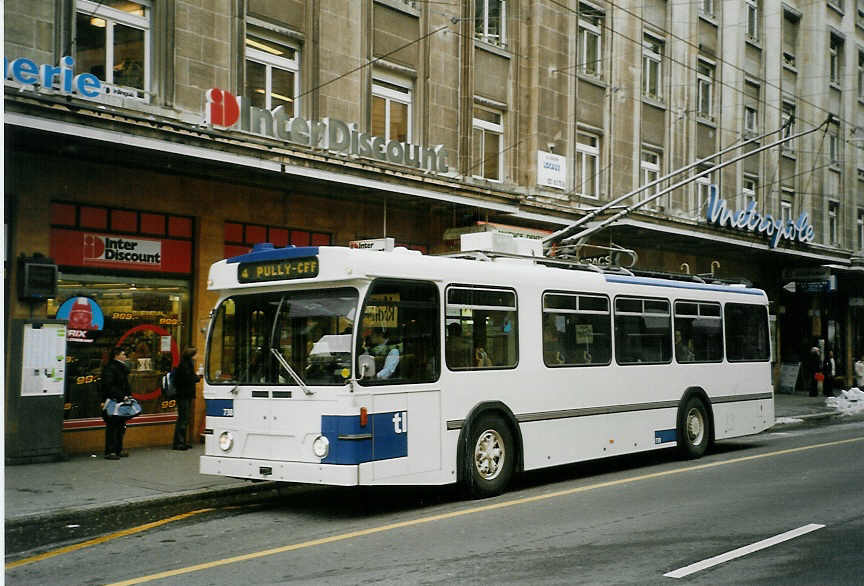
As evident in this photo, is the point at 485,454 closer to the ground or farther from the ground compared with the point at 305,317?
closer to the ground

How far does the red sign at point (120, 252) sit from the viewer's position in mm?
14534

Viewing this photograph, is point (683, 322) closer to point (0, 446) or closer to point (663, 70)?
point (0, 446)

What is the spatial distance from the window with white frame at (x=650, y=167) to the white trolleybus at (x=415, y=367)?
15.5 meters

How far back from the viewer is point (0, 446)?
139 inches

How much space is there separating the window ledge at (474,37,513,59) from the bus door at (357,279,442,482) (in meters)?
13.2

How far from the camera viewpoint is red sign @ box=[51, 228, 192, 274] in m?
14.5

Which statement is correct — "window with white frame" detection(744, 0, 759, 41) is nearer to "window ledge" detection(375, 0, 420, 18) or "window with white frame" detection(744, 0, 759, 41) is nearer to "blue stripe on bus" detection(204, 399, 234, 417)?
"window ledge" detection(375, 0, 420, 18)

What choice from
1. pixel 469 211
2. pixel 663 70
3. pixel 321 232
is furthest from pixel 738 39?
pixel 321 232

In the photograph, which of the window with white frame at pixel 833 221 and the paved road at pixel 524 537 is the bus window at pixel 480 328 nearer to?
the paved road at pixel 524 537

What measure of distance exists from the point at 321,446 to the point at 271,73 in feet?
33.8

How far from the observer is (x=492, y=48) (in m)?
22.7

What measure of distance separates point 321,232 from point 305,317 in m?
8.80

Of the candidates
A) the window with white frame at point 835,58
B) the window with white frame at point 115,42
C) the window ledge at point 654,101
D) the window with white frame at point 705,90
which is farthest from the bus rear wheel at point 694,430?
→ the window with white frame at point 835,58

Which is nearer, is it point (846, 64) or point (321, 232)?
point (321, 232)
